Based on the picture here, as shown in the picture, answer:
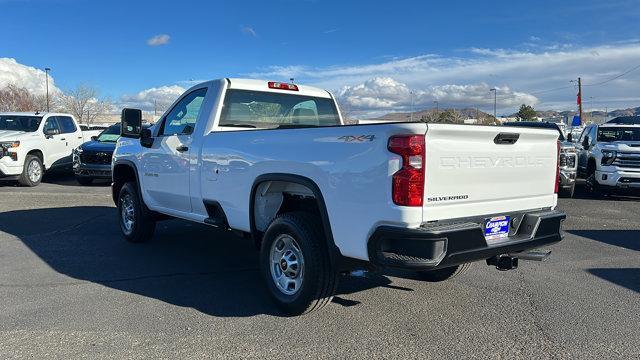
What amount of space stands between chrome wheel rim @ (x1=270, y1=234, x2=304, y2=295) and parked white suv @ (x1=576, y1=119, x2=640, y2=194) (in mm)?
10239

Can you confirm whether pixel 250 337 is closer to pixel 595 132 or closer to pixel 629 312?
pixel 629 312

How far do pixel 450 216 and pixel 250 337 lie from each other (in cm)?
174

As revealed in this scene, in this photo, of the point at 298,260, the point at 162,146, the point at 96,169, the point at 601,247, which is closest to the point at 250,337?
the point at 298,260

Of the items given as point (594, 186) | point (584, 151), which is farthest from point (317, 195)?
point (584, 151)

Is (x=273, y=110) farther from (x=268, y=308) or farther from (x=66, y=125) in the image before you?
Result: (x=66, y=125)

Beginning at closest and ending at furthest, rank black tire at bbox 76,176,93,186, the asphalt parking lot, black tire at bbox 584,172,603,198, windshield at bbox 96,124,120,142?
1. the asphalt parking lot
2. black tire at bbox 584,172,603,198
3. black tire at bbox 76,176,93,186
4. windshield at bbox 96,124,120,142

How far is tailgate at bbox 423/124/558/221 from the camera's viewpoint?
364 centimetres

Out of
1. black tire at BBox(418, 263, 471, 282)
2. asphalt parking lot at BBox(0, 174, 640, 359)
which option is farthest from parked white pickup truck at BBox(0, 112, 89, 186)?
black tire at BBox(418, 263, 471, 282)

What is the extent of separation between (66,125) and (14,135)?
84.3 inches

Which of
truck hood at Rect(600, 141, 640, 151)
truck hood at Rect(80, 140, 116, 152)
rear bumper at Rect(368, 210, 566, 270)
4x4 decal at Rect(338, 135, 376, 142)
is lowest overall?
rear bumper at Rect(368, 210, 566, 270)

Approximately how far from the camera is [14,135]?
13516 mm

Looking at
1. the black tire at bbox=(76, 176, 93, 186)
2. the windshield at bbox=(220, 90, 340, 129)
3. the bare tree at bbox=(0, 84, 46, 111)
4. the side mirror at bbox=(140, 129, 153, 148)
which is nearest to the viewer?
the windshield at bbox=(220, 90, 340, 129)

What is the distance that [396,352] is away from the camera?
12.4ft

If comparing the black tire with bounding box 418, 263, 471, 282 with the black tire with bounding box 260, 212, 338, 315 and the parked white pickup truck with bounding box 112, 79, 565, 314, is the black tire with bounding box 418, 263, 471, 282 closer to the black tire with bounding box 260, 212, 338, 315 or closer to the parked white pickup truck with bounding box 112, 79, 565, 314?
the parked white pickup truck with bounding box 112, 79, 565, 314
